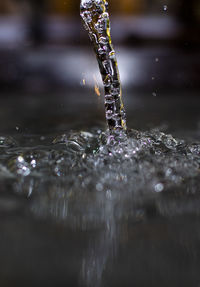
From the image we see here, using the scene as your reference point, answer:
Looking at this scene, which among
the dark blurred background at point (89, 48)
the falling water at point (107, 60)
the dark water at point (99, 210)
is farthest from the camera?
the dark blurred background at point (89, 48)

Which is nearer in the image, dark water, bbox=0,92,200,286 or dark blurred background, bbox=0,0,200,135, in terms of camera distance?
dark water, bbox=0,92,200,286

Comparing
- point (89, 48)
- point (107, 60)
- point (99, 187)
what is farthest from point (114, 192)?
point (89, 48)

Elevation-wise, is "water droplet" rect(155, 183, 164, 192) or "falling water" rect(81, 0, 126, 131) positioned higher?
"falling water" rect(81, 0, 126, 131)

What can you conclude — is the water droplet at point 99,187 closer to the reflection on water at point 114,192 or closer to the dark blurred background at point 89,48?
the reflection on water at point 114,192

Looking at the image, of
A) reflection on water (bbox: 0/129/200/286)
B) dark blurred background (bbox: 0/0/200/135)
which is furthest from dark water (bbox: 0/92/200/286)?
dark blurred background (bbox: 0/0/200/135)

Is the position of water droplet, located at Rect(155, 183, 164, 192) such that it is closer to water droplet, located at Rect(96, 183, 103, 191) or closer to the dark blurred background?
water droplet, located at Rect(96, 183, 103, 191)

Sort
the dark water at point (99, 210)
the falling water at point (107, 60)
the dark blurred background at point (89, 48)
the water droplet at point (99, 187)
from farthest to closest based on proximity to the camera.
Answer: the dark blurred background at point (89, 48) → the falling water at point (107, 60) → the water droplet at point (99, 187) → the dark water at point (99, 210)

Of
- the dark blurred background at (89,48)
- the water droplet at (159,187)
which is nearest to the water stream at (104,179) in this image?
the water droplet at (159,187)

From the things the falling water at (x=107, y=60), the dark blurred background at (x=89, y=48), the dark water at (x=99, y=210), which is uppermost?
the dark blurred background at (x=89, y=48)

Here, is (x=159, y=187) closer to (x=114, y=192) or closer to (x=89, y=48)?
(x=114, y=192)
